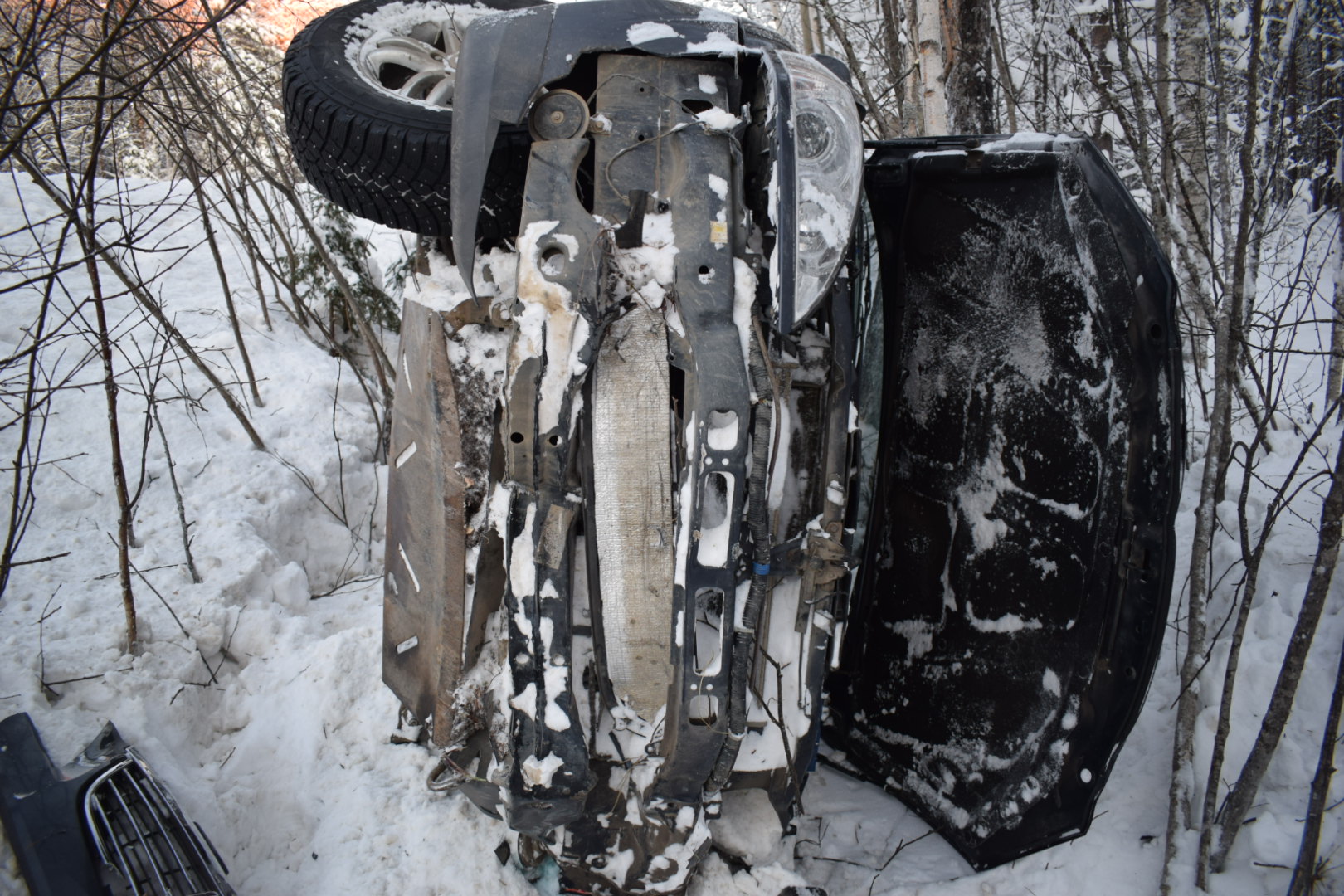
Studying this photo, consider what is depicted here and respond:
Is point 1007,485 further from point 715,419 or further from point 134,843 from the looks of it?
point 134,843

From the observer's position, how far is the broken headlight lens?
5.50 ft

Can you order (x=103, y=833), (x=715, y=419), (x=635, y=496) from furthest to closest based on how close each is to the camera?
(x=103, y=833), (x=635, y=496), (x=715, y=419)

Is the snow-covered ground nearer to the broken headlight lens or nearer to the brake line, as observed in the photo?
the brake line

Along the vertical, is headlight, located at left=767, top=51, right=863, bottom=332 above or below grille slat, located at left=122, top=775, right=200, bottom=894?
above

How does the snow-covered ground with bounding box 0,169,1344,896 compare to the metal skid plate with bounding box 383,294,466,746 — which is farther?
the snow-covered ground with bounding box 0,169,1344,896

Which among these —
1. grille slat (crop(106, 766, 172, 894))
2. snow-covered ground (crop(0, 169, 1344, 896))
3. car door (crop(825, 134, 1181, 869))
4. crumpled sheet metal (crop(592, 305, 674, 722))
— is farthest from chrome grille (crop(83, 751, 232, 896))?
car door (crop(825, 134, 1181, 869))

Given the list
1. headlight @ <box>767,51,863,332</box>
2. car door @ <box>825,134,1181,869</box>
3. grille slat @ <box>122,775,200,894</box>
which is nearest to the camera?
headlight @ <box>767,51,863,332</box>

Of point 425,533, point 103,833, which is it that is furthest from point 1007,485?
point 103,833

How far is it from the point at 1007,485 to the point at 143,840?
249 cm

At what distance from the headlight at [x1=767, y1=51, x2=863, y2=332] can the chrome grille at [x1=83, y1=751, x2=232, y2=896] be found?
2.03m

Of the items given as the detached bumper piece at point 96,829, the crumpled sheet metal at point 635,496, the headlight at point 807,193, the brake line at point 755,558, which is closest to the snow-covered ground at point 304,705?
the detached bumper piece at point 96,829

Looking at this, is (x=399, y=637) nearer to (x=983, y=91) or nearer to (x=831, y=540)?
(x=831, y=540)

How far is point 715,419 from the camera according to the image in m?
1.67

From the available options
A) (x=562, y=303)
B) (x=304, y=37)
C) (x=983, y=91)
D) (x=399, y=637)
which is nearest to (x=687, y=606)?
(x=562, y=303)
